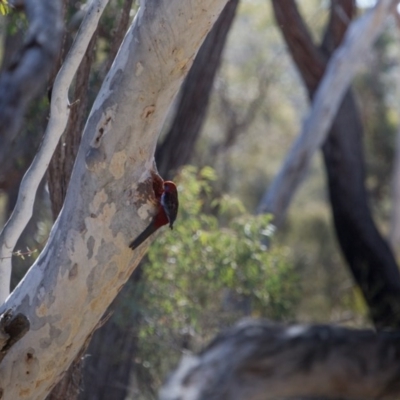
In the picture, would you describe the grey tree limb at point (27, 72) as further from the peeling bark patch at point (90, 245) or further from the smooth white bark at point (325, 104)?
the smooth white bark at point (325, 104)

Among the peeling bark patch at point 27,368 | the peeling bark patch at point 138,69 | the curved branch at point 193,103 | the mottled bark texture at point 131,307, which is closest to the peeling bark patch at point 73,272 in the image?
the peeling bark patch at point 27,368

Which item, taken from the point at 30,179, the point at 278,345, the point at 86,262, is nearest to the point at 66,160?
the point at 30,179

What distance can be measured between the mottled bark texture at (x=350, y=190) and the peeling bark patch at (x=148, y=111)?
6.76 meters

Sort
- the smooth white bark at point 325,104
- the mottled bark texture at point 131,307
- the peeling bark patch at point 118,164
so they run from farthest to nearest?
the smooth white bark at point 325,104 < the mottled bark texture at point 131,307 < the peeling bark patch at point 118,164

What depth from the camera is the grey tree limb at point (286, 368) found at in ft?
10.4

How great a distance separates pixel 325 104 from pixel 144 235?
21.2 feet

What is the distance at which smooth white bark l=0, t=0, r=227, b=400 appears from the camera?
137 inches

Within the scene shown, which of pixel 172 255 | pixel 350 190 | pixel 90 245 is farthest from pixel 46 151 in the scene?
pixel 350 190

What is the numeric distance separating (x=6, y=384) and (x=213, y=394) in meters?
0.96

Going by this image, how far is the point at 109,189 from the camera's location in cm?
348

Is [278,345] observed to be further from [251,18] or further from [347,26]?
[251,18]

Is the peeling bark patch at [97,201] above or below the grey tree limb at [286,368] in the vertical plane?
above

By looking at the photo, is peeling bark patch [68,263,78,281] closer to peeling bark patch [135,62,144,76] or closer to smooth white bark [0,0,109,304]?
smooth white bark [0,0,109,304]

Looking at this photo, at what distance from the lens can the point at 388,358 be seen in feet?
11.5
